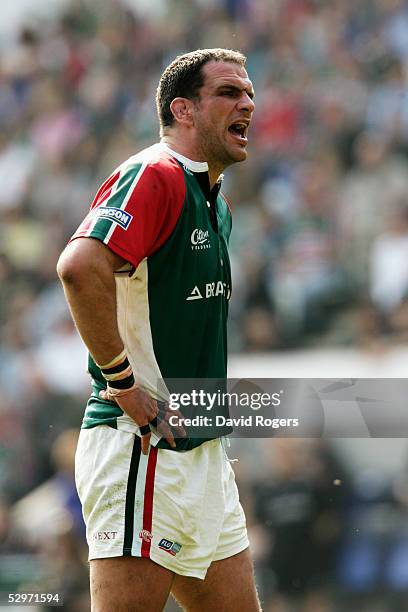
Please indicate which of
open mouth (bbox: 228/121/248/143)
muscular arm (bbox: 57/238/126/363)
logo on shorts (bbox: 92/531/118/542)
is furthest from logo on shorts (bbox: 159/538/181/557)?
open mouth (bbox: 228/121/248/143)

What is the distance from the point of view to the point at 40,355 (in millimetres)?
8469

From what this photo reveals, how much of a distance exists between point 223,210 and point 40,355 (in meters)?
4.65

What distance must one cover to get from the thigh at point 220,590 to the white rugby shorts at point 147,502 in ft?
0.33

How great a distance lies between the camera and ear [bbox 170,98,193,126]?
387cm

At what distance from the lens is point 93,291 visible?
3330 millimetres

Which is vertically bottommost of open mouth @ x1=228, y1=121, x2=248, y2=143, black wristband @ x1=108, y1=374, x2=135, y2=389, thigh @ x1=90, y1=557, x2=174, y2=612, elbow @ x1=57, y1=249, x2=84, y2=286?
thigh @ x1=90, y1=557, x2=174, y2=612

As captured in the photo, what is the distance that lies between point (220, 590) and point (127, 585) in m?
0.45

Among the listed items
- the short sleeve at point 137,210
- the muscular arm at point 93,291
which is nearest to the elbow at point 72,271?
the muscular arm at point 93,291

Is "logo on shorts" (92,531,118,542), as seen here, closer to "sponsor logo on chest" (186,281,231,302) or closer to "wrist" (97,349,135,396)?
"wrist" (97,349,135,396)

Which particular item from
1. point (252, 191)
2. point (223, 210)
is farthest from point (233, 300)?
point (223, 210)

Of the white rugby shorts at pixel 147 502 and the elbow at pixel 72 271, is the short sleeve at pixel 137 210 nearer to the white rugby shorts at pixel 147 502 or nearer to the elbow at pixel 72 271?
the elbow at pixel 72 271

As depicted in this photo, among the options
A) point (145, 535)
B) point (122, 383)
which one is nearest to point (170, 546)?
point (145, 535)

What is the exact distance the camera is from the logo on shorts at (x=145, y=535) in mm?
3463

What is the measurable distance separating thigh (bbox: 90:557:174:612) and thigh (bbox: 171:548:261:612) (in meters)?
0.25
